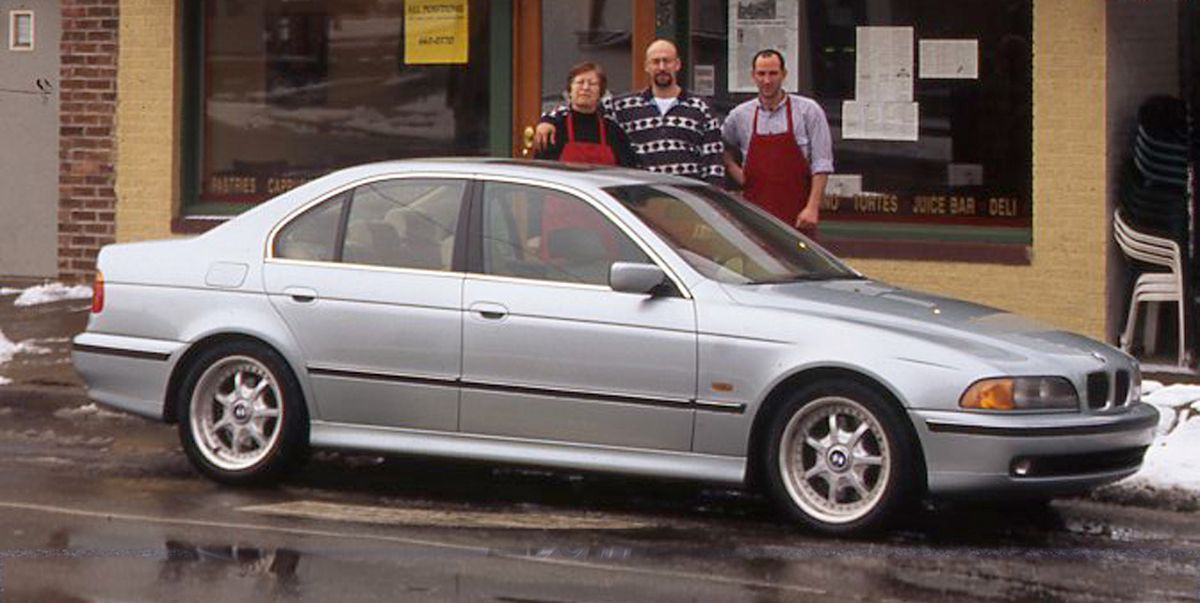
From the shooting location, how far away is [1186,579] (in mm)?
7867

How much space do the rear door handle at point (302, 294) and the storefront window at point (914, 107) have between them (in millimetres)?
5115

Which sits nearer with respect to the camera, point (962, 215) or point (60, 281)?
point (962, 215)

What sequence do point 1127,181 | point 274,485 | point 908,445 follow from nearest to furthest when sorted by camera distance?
point 908,445, point 274,485, point 1127,181

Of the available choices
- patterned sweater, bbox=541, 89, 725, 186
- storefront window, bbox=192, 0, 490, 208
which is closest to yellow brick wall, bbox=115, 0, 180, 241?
storefront window, bbox=192, 0, 490, 208

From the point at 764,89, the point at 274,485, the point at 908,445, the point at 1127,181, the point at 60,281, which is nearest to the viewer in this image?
the point at 908,445

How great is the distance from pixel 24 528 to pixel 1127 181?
7.35 metres

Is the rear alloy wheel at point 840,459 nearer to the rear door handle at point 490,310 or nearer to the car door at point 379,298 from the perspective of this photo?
the rear door handle at point 490,310

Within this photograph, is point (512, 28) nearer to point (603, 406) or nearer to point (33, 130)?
point (33, 130)

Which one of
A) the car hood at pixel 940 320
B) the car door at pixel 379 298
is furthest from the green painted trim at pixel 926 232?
the car door at pixel 379 298

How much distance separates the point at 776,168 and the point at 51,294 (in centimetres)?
610

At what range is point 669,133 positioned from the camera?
11.4 m

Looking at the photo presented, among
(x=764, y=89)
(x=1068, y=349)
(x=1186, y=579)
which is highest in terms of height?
(x=764, y=89)

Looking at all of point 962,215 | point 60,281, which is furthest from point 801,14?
point 60,281

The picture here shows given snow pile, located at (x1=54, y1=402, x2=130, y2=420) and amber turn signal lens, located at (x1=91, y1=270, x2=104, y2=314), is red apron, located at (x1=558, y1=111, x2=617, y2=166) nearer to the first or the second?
amber turn signal lens, located at (x1=91, y1=270, x2=104, y2=314)
